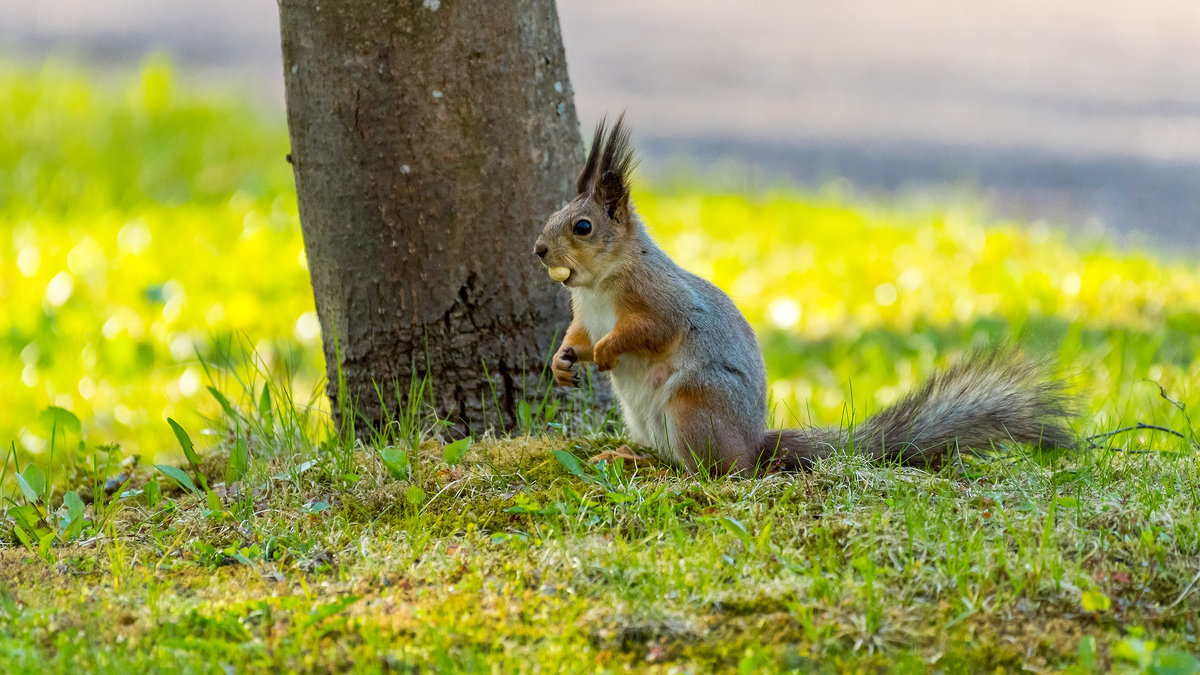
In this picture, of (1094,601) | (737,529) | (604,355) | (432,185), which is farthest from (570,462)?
(1094,601)

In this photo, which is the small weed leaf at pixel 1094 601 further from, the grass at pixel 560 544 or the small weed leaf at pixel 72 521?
the small weed leaf at pixel 72 521

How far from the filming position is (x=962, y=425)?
101 inches

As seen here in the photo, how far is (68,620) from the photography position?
198 cm

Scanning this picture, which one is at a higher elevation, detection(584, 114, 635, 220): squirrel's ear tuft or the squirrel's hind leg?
detection(584, 114, 635, 220): squirrel's ear tuft

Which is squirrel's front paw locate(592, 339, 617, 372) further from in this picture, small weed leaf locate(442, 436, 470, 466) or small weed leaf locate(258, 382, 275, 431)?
small weed leaf locate(258, 382, 275, 431)

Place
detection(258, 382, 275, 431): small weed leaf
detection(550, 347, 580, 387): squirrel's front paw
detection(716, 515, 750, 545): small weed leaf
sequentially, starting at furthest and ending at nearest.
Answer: detection(258, 382, 275, 431): small weed leaf → detection(550, 347, 580, 387): squirrel's front paw → detection(716, 515, 750, 545): small weed leaf

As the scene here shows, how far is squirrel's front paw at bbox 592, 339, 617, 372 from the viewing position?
8.13ft

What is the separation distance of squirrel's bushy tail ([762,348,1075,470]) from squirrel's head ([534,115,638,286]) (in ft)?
1.72

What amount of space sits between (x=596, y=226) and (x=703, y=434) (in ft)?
1.59

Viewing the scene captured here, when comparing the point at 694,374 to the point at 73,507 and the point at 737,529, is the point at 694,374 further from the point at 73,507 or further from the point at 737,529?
the point at 73,507

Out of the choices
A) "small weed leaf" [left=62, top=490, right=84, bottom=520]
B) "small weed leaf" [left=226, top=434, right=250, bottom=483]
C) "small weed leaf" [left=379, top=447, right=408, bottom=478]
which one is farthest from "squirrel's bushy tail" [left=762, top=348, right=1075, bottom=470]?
"small weed leaf" [left=62, top=490, right=84, bottom=520]

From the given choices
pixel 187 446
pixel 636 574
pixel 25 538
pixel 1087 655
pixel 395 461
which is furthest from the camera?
pixel 187 446

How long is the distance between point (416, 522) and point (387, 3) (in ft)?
3.84

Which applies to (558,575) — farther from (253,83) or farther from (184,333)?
(253,83)
